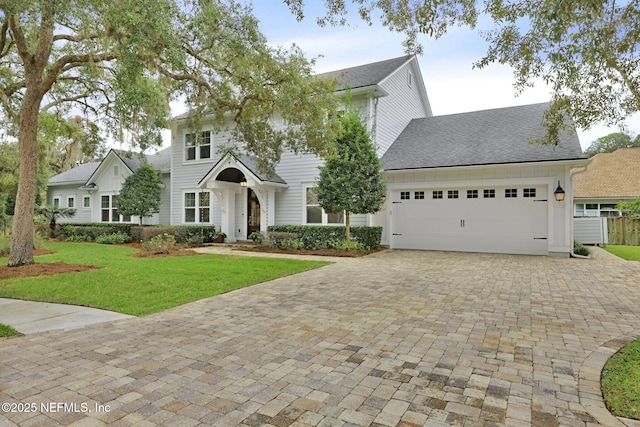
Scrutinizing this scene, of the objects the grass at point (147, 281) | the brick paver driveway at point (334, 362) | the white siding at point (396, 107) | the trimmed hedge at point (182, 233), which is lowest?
the brick paver driveway at point (334, 362)

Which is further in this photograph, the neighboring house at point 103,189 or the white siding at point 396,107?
the neighboring house at point 103,189

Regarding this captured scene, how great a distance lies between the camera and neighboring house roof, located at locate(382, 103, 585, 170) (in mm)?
12159

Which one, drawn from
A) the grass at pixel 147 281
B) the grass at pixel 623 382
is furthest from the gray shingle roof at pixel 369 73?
the grass at pixel 623 382

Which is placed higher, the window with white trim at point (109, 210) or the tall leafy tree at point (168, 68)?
the tall leafy tree at point (168, 68)

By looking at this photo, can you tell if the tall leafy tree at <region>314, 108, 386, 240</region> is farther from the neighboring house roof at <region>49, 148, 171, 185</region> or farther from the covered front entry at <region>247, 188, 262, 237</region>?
the neighboring house roof at <region>49, 148, 171, 185</region>

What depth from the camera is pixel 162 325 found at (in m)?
4.81

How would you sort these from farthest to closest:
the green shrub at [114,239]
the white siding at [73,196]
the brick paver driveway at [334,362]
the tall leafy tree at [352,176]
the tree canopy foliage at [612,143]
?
the tree canopy foliage at [612,143] → the white siding at [73,196] → the green shrub at [114,239] → the tall leafy tree at [352,176] → the brick paver driveway at [334,362]

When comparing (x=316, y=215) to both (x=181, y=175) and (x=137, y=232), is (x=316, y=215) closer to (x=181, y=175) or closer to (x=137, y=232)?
(x=181, y=175)

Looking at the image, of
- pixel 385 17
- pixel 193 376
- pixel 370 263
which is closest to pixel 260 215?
pixel 370 263

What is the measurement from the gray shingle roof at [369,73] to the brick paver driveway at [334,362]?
10.2m

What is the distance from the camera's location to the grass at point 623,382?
9.04 feet

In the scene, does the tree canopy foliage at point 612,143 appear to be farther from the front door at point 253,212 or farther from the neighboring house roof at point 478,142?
the front door at point 253,212

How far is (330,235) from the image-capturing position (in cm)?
1380

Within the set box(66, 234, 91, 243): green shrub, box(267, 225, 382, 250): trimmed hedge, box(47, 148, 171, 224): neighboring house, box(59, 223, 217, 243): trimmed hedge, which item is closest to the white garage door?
box(267, 225, 382, 250): trimmed hedge
